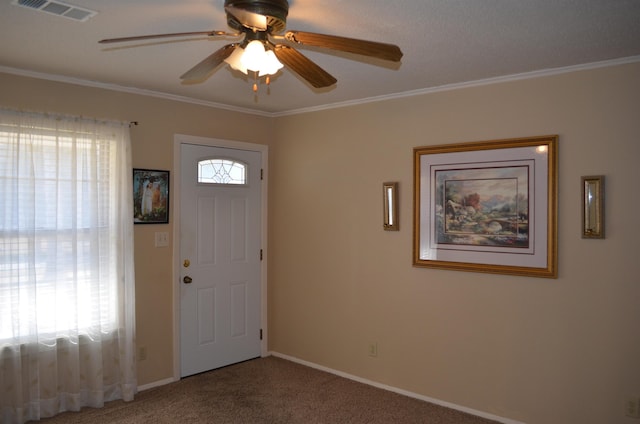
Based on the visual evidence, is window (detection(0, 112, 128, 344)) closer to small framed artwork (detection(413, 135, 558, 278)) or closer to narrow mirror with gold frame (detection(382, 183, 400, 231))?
narrow mirror with gold frame (detection(382, 183, 400, 231))

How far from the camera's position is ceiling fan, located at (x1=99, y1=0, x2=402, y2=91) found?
6.09 ft

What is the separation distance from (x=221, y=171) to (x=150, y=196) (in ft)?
2.46

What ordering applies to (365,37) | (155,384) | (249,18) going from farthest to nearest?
1. (155,384)
2. (365,37)
3. (249,18)

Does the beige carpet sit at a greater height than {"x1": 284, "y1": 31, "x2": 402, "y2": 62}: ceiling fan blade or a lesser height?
lesser

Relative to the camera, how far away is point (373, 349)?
411 cm

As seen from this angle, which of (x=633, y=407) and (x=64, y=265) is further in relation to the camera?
(x=64, y=265)

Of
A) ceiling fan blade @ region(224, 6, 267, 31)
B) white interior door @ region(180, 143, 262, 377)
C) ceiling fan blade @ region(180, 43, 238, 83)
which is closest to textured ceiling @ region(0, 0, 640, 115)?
ceiling fan blade @ region(180, 43, 238, 83)

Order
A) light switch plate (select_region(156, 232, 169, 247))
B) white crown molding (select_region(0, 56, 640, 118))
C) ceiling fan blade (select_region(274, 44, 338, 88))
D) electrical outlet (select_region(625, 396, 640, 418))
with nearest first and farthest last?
ceiling fan blade (select_region(274, 44, 338, 88)) < electrical outlet (select_region(625, 396, 640, 418)) < white crown molding (select_region(0, 56, 640, 118)) < light switch plate (select_region(156, 232, 169, 247))

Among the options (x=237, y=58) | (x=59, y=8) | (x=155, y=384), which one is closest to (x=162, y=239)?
(x=155, y=384)

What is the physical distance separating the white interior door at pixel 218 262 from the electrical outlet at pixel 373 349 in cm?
124

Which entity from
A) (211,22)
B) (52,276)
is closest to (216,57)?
(211,22)

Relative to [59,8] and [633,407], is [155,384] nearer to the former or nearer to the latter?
[59,8]

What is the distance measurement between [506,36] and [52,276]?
11.0 feet

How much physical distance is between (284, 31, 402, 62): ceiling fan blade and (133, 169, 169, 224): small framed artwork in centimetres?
235
